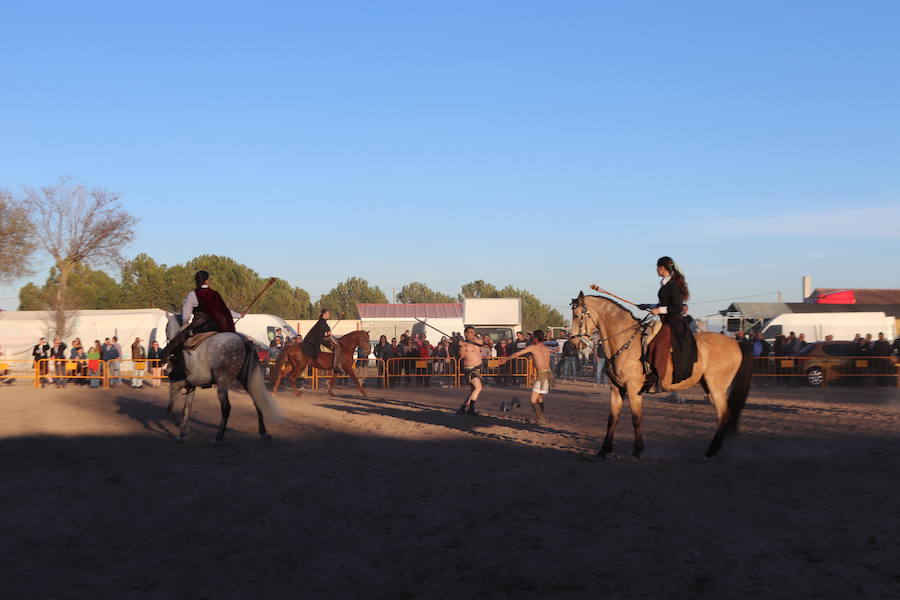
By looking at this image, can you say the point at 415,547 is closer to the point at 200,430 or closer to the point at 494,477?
the point at 494,477

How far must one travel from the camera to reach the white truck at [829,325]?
33875 millimetres

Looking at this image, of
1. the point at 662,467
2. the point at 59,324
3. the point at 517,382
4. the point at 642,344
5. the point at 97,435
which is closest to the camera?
the point at 662,467

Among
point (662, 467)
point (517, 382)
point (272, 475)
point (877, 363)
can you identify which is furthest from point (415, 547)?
point (877, 363)

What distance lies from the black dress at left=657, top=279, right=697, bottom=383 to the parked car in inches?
732

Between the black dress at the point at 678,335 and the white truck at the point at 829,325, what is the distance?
25469 mm

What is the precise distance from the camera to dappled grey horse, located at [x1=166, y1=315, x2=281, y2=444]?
1195 centimetres

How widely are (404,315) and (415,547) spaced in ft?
138

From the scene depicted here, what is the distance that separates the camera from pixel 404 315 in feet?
158

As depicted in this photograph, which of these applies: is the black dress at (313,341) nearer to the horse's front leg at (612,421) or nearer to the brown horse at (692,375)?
the brown horse at (692,375)

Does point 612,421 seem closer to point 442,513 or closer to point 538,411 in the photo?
point 442,513

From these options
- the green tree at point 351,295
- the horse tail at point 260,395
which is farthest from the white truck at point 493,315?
the green tree at point 351,295

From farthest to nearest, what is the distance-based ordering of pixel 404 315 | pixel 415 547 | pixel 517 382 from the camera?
pixel 404 315 → pixel 517 382 → pixel 415 547

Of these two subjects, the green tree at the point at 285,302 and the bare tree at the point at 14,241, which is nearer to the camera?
the bare tree at the point at 14,241

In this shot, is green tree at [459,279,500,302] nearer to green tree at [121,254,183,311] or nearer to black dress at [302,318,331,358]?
green tree at [121,254,183,311]
